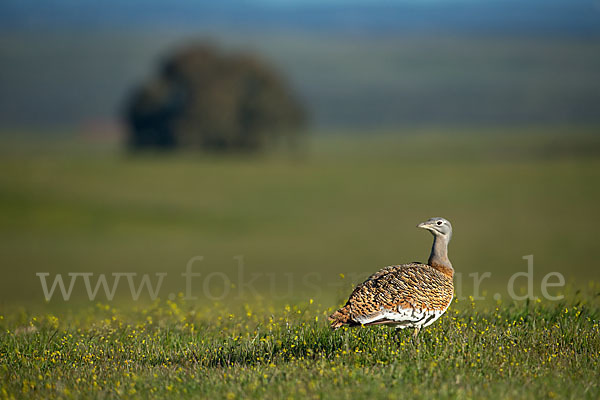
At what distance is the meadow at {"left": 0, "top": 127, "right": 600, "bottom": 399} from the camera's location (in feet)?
24.6

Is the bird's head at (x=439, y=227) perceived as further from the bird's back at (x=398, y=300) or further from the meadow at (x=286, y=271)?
the meadow at (x=286, y=271)

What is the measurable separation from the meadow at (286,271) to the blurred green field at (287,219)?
17 cm

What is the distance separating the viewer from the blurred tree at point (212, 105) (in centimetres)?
8769

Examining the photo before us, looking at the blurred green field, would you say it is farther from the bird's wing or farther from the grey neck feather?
the bird's wing

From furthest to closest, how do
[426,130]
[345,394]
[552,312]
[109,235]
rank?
1. [426,130]
2. [109,235]
3. [552,312]
4. [345,394]

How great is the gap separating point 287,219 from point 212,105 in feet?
152

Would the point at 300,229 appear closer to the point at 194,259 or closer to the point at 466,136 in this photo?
the point at 194,259

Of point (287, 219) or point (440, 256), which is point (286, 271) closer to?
point (287, 219)

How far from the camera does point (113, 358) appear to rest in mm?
8781

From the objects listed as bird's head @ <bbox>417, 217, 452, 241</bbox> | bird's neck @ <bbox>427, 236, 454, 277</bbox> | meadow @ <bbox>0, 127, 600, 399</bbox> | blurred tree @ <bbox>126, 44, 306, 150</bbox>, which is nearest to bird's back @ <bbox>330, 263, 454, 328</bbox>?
meadow @ <bbox>0, 127, 600, 399</bbox>

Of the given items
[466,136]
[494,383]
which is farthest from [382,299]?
[466,136]

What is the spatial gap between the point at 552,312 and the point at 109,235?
3220 cm

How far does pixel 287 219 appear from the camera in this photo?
45.5m

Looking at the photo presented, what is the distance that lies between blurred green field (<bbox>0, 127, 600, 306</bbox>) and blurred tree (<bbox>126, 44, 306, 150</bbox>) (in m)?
Answer: 16.1
